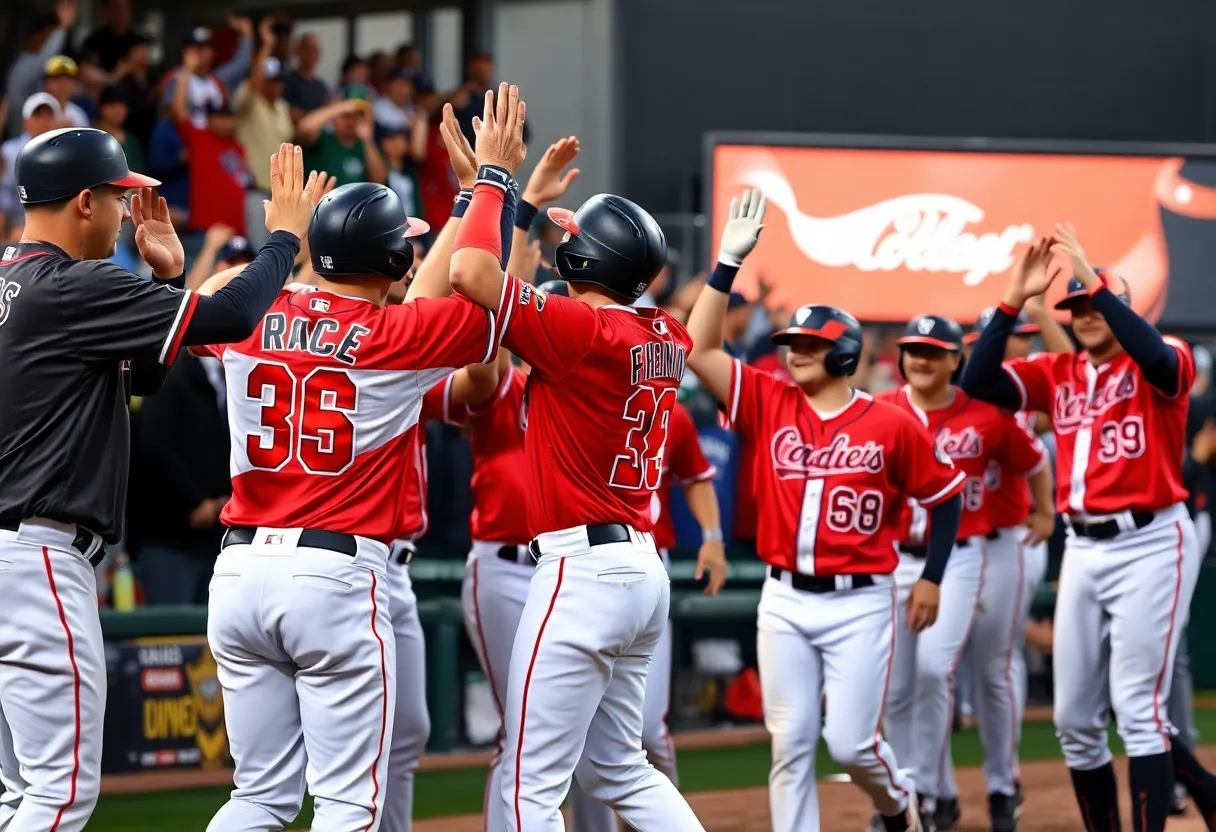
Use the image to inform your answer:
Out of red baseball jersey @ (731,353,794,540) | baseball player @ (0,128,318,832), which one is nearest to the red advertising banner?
red baseball jersey @ (731,353,794,540)

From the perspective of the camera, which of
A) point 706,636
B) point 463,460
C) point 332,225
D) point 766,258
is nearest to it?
point 332,225

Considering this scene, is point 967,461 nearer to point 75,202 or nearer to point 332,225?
point 332,225

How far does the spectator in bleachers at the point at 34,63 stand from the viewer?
36.1 feet

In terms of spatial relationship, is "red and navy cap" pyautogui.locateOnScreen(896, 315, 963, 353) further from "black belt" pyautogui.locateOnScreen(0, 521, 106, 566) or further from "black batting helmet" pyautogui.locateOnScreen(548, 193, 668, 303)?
"black belt" pyautogui.locateOnScreen(0, 521, 106, 566)

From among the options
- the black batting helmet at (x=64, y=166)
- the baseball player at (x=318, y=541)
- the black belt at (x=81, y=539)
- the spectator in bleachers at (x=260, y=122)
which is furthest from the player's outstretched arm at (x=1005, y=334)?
the spectator in bleachers at (x=260, y=122)

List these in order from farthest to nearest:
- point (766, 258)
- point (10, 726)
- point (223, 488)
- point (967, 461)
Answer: point (766, 258)
point (223, 488)
point (967, 461)
point (10, 726)

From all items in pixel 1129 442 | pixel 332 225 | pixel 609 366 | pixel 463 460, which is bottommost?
pixel 463 460

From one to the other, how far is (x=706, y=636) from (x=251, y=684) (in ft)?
21.2

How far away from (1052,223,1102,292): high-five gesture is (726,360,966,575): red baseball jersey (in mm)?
767

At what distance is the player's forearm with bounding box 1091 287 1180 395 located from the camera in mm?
5551

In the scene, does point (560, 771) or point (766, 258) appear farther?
point (766, 258)

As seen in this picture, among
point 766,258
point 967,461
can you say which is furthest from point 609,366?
point 766,258

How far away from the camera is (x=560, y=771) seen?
14.0 feet

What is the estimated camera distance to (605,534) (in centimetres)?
441
